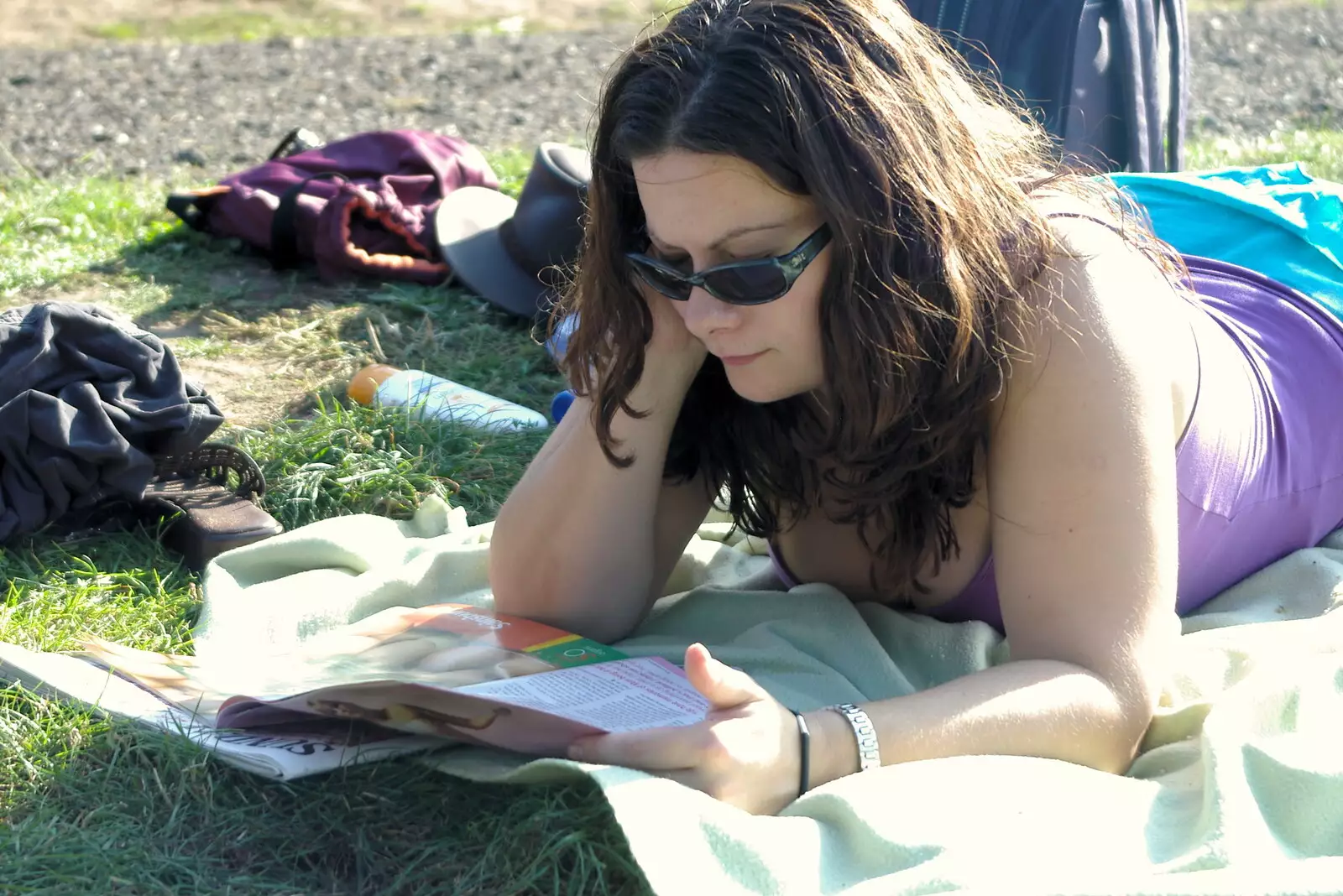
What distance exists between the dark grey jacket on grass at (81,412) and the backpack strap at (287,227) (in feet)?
4.91

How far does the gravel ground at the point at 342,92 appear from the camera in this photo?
6340 mm

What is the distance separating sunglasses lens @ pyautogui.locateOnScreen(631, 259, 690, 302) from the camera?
2135 mm

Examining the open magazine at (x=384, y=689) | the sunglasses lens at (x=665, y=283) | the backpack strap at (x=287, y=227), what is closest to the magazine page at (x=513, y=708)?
the open magazine at (x=384, y=689)

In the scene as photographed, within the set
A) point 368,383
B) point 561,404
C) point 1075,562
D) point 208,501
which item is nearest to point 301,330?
point 368,383

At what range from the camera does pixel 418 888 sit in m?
1.97

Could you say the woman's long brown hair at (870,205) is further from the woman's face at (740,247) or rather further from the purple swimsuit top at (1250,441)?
the purple swimsuit top at (1250,441)

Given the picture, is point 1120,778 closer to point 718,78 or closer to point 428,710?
point 428,710

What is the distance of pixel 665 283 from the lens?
7.07 feet

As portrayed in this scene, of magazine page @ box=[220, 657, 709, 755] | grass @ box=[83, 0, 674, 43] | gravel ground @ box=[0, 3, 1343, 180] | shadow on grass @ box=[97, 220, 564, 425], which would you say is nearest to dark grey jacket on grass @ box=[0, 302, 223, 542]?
shadow on grass @ box=[97, 220, 564, 425]

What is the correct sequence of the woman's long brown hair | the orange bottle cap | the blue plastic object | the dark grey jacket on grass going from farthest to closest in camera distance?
the orange bottle cap, the blue plastic object, the dark grey jacket on grass, the woman's long brown hair

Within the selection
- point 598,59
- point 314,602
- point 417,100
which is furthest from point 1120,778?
point 598,59

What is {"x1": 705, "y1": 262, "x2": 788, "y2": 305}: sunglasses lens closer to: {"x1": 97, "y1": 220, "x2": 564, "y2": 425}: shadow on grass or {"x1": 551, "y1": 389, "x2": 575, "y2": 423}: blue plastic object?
{"x1": 551, "y1": 389, "x2": 575, "y2": 423}: blue plastic object

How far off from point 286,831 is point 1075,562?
1.15 m

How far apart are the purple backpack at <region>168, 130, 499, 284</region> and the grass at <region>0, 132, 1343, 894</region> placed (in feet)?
0.29
